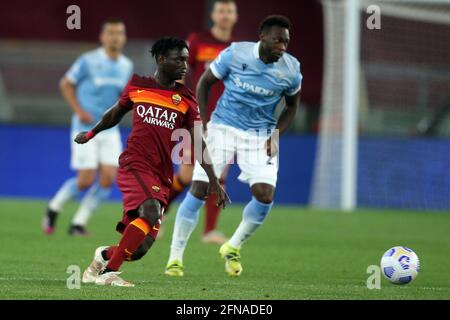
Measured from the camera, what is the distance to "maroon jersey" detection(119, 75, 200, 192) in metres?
7.99

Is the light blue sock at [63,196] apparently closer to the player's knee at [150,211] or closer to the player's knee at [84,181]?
the player's knee at [84,181]

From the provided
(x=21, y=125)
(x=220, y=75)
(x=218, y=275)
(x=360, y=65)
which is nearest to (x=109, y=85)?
(x=220, y=75)

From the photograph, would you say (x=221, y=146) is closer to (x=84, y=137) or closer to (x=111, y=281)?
(x=84, y=137)

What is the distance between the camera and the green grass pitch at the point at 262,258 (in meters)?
7.53

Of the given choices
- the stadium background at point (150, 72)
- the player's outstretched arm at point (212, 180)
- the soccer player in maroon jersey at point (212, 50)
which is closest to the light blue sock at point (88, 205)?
the soccer player in maroon jersey at point (212, 50)

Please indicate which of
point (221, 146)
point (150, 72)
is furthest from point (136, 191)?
point (150, 72)

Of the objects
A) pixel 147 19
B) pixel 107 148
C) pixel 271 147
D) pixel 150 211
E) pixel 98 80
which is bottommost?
pixel 150 211

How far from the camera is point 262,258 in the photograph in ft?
35.2

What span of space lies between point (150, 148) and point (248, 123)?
175cm

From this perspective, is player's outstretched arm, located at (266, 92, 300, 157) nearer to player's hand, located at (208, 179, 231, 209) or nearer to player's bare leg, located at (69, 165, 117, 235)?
player's hand, located at (208, 179, 231, 209)

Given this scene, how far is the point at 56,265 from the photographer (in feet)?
30.7

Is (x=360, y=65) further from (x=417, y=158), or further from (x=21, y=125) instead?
(x=21, y=125)

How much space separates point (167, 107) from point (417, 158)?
11537 millimetres
